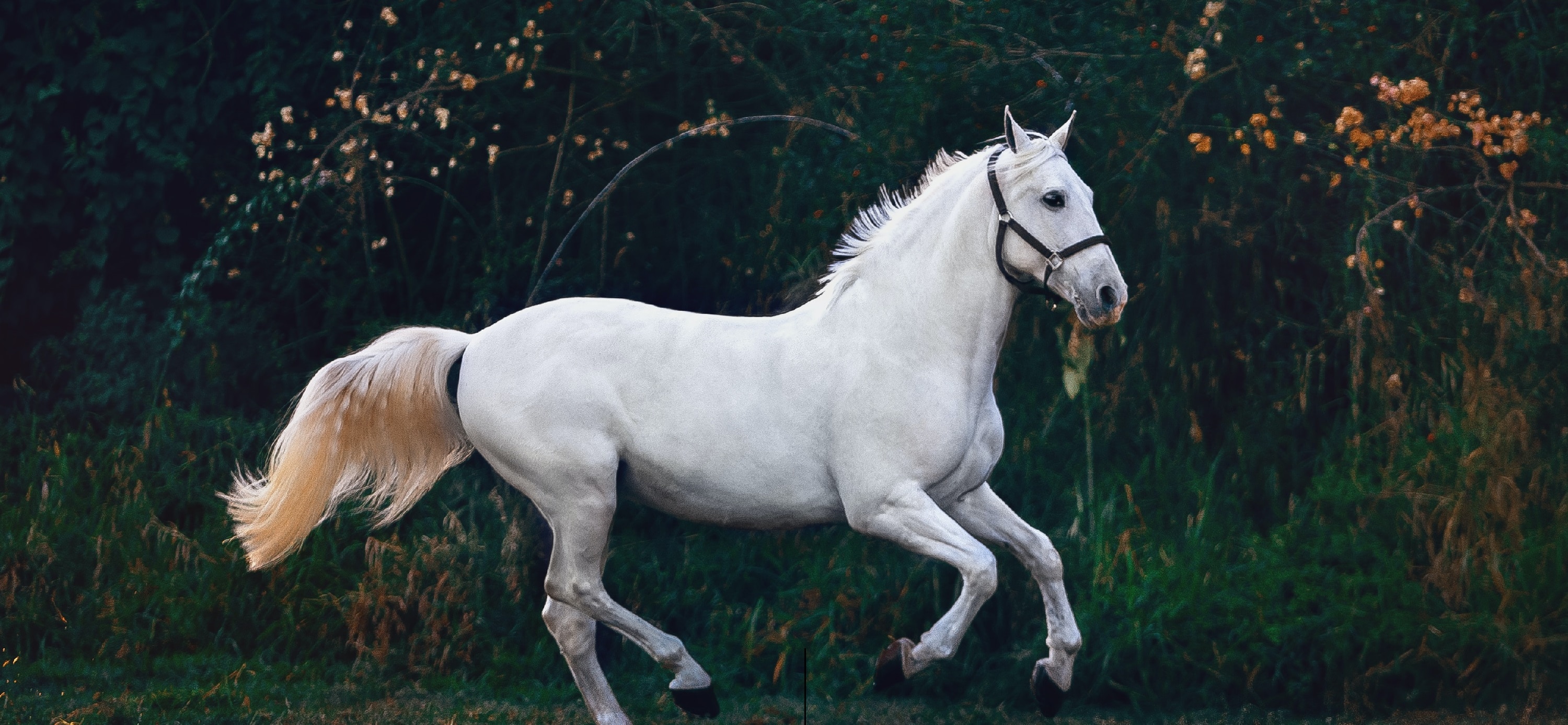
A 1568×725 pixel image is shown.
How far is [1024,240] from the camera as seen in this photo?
15.4 ft

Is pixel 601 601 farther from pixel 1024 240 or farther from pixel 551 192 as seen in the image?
pixel 551 192

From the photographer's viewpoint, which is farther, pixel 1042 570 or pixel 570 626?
pixel 570 626

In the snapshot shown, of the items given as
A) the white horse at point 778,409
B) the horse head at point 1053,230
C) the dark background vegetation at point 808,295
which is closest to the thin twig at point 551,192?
the dark background vegetation at point 808,295

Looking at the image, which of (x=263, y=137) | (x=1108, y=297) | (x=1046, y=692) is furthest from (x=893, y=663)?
(x=263, y=137)

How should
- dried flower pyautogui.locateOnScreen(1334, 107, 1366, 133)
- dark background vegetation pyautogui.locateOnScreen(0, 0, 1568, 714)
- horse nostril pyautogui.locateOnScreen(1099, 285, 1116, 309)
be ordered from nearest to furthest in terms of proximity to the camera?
horse nostril pyautogui.locateOnScreen(1099, 285, 1116, 309) < dark background vegetation pyautogui.locateOnScreen(0, 0, 1568, 714) < dried flower pyautogui.locateOnScreen(1334, 107, 1366, 133)

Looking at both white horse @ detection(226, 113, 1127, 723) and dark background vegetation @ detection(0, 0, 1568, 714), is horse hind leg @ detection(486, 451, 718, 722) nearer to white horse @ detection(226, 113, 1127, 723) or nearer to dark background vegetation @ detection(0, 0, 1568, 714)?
white horse @ detection(226, 113, 1127, 723)

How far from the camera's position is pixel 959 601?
184 inches

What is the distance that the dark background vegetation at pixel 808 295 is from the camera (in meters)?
5.82

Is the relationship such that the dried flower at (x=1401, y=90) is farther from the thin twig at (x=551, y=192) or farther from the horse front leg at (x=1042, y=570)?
the thin twig at (x=551, y=192)

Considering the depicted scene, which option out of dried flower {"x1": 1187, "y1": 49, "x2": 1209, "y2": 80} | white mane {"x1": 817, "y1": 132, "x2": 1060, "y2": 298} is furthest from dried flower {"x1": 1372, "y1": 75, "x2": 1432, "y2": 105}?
white mane {"x1": 817, "y1": 132, "x2": 1060, "y2": 298}

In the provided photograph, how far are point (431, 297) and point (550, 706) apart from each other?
8.43ft

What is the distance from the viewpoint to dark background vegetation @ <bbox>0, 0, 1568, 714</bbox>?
19.1 feet

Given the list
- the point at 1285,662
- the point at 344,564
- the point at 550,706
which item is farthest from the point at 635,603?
the point at 1285,662

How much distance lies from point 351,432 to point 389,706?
1168mm
